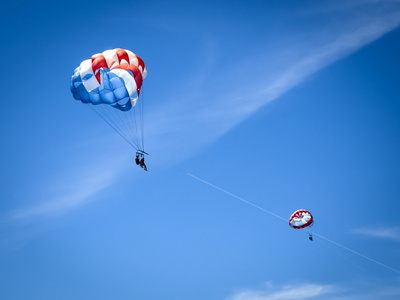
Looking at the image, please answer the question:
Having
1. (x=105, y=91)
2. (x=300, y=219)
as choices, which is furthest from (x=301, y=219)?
(x=105, y=91)

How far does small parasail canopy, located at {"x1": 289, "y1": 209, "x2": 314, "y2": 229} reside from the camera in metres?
41.4

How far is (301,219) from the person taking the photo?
41.6 meters

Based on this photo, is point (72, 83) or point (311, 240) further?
point (311, 240)

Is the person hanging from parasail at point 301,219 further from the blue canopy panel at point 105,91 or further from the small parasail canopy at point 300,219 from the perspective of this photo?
the blue canopy panel at point 105,91

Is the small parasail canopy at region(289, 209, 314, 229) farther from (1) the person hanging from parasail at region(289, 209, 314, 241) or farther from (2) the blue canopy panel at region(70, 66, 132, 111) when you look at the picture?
(2) the blue canopy panel at region(70, 66, 132, 111)

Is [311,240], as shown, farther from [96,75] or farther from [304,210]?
[96,75]

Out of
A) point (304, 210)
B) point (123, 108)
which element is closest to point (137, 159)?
point (123, 108)

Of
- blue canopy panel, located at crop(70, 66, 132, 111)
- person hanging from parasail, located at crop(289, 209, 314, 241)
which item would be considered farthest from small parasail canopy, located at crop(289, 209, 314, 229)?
blue canopy panel, located at crop(70, 66, 132, 111)

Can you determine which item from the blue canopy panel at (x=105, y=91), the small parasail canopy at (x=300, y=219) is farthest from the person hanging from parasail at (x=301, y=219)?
the blue canopy panel at (x=105, y=91)

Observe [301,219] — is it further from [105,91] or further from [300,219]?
[105,91]

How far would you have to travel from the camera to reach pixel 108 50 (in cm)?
3008

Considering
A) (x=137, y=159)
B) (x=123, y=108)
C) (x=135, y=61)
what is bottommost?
(x=137, y=159)

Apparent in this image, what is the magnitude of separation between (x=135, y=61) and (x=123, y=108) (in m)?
3.62

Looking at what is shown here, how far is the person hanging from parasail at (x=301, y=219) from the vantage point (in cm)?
4138
